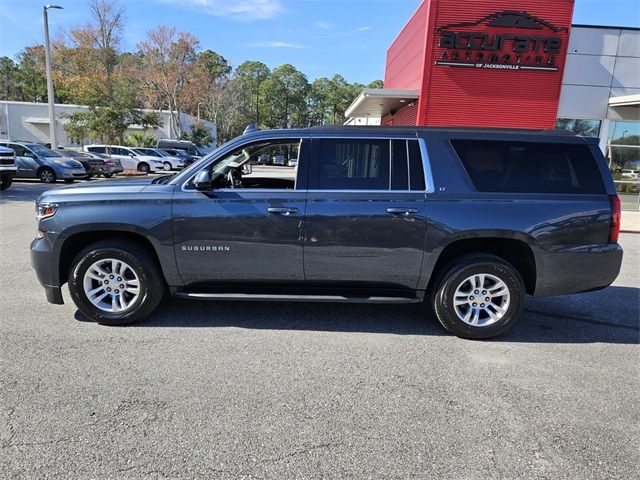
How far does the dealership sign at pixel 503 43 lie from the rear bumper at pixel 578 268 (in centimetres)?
1132

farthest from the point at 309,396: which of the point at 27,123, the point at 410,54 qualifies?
the point at 27,123

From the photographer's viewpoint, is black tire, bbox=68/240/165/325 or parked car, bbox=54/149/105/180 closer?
black tire, bbox=68/240/165/325

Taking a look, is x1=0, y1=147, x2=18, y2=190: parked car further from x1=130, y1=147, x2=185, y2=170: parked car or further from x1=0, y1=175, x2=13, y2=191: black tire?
x1=130, y1=147, x2=185, y2=170: parked car

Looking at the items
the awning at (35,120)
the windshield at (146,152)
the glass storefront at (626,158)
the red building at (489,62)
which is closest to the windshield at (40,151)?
the windshield at (146,152)

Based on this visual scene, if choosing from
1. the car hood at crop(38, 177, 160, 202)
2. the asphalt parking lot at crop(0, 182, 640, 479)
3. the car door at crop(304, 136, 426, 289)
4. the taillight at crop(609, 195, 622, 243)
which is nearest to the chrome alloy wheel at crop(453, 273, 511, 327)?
the asphalt parking lot at crop(0, 182, 640, 479)

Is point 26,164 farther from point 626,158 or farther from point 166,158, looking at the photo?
point 626,158

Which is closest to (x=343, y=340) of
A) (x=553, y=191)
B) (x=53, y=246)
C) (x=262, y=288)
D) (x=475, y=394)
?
(x=262, y=288)

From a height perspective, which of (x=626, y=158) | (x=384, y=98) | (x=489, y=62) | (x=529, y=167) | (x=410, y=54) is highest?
(x=410, y=54)

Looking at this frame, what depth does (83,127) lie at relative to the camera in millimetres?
28984

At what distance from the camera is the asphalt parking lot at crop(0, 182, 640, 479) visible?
2.55 m

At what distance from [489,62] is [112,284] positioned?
1338cm

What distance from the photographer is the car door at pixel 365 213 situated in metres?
4.10

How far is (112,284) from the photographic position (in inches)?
168

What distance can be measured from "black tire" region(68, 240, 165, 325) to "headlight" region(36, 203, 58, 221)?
0.45 m
